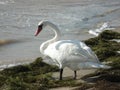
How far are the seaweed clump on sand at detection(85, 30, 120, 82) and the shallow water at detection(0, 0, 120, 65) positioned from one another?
56.9 inches

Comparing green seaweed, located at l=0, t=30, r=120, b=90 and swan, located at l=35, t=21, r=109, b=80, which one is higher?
swan, located at l=35, t=21, r=109, b=80

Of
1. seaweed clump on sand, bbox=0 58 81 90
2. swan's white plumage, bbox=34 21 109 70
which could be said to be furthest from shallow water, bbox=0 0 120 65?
swan's white plumage, bbox=34 21 109 70

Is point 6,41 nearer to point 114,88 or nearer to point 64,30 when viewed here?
point 64,30

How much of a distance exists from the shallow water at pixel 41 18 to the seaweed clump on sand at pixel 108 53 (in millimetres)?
1445

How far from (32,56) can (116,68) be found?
3.06 meters

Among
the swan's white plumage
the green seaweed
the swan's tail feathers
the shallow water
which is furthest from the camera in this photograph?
the shallow water

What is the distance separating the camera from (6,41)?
42.3 ft

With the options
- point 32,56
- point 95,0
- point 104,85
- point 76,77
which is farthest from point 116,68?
point 95,0

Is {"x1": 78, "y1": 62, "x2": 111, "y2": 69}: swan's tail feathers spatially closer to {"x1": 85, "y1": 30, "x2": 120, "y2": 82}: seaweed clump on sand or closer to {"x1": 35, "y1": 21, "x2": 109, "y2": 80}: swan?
{"x1": 35, "y1": 21, "x2": 109, "y2": 80}: swan

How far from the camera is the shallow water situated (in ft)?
38.5

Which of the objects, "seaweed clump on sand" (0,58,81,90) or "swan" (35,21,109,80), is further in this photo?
"swan" (35,21,109,80)

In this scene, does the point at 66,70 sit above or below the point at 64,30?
below

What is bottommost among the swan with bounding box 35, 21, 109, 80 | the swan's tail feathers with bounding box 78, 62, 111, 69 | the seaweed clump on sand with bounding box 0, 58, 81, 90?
the seaweed clump on sand with bounding box 0, 58, 81, 90

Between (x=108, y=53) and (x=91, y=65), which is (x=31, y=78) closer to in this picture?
(x=91, y=65)
